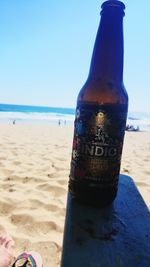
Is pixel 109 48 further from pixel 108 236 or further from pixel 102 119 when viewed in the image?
pixel 108 236

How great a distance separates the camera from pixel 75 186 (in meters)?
0.83

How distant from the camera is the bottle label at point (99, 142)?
75cm

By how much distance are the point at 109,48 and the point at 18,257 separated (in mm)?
1000

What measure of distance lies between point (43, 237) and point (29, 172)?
58.4 inches

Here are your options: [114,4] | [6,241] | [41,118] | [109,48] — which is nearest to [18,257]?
[6,241]

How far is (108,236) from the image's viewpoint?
65 centimetres

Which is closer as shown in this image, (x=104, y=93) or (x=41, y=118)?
(x=104, y=93)

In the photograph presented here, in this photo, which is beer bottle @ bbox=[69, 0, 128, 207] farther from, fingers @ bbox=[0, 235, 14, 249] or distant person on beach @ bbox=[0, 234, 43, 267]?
fingers @ bbox=[0, 235, 14, 249]

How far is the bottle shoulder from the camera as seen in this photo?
2.72 ft

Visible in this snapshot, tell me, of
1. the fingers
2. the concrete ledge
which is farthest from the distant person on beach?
the concrete ledge

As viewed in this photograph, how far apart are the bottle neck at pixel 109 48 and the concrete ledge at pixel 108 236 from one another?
493 millimetres

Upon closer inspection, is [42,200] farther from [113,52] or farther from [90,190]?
[113,52]

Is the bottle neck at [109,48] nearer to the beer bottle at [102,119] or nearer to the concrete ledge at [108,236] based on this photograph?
the beer bottle at [102,119]

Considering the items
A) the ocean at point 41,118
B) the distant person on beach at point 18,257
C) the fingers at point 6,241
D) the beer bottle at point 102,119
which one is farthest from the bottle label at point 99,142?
the ocean at point 41,118
